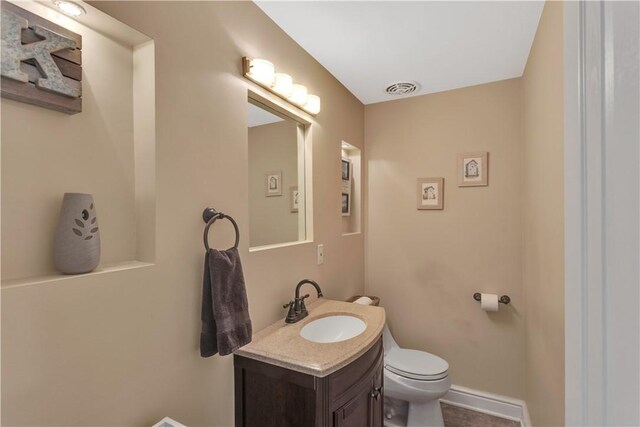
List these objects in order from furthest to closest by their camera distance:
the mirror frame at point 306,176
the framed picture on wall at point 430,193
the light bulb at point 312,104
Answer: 1. the framed picture on wall at point 430,193
2. the mirror frame at point 306,176
3. the light bulb at point 312,104

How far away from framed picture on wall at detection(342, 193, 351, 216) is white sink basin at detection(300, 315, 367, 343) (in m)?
0.96

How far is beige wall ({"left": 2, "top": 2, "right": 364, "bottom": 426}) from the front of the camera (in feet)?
2.35

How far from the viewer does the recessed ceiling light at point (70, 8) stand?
778mm

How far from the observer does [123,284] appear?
2.87ft

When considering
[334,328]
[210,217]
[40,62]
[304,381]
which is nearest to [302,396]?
[304,381]

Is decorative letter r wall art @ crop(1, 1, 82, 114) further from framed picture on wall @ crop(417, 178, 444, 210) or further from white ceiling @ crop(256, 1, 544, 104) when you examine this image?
framed picture on wall @ crop(417, 178, 444, 210)

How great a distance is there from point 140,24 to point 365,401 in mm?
1671

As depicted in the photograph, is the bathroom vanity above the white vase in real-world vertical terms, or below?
below

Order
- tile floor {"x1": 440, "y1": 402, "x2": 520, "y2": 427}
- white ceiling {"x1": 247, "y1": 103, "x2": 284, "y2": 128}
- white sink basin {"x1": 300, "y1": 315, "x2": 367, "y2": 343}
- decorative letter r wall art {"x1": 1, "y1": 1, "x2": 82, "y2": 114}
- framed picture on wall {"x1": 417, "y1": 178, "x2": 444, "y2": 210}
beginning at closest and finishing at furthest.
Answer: decorative letter r wall art {"x1": 1, "y1": 1, "x2": 82, "y2": 114} < white ceiling {"x1": 247, "y1": 103, "x2": 284, "y2": 128} < white sink basin {"x1": 300, "y1": 315, "x2": 367, "y2": 343} < tile floor {"x1": 440, "y1": 402, "x2": 520, "y2": 427} < framed picture on wall {"x1": 417, "y1": 178, "x2": 444, "y2": 210}

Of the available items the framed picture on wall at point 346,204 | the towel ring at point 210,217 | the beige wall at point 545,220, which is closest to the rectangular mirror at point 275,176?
the towel ring at point 210,217

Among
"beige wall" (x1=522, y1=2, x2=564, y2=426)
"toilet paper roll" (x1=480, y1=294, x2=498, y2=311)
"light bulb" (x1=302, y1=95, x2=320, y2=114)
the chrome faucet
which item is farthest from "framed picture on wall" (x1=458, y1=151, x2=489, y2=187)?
the chrome faucet

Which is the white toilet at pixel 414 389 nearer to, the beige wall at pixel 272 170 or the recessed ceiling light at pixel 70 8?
the beige wall at pixel 272 170

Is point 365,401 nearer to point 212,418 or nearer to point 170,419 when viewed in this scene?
point 212,418

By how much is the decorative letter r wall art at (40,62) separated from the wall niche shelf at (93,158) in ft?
0.09
